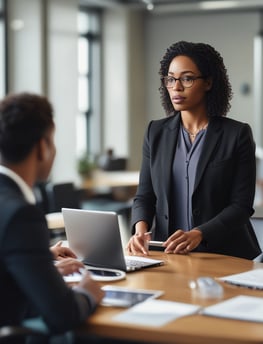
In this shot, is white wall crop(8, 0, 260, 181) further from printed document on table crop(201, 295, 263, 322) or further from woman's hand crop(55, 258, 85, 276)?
printed document on table crop(201, 295, 263, 322)

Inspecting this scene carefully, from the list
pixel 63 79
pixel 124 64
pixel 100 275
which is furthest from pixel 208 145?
pixel 124 64

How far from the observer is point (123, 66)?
471 inches

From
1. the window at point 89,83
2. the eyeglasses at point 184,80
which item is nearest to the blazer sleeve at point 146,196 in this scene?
the eyeglasses at point 184,80

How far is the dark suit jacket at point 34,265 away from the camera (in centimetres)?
208

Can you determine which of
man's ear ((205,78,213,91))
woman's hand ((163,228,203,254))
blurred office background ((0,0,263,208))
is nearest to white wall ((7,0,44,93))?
blurred office background ((0,0,263,208))

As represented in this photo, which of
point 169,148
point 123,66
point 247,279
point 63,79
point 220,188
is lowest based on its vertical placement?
point 247,279

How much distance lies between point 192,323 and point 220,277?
27.1 inches

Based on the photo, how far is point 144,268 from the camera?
2996mm

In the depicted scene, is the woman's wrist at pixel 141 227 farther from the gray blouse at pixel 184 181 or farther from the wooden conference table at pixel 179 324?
the wooden conference table at pixel 179 324

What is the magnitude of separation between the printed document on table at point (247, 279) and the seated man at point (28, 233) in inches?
23.6

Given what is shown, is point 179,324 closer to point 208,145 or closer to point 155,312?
point 155,312

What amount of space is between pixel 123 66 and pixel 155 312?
9.94 m

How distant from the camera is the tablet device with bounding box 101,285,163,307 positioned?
2371 millimetres

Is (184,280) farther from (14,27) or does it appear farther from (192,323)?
(14,27)
